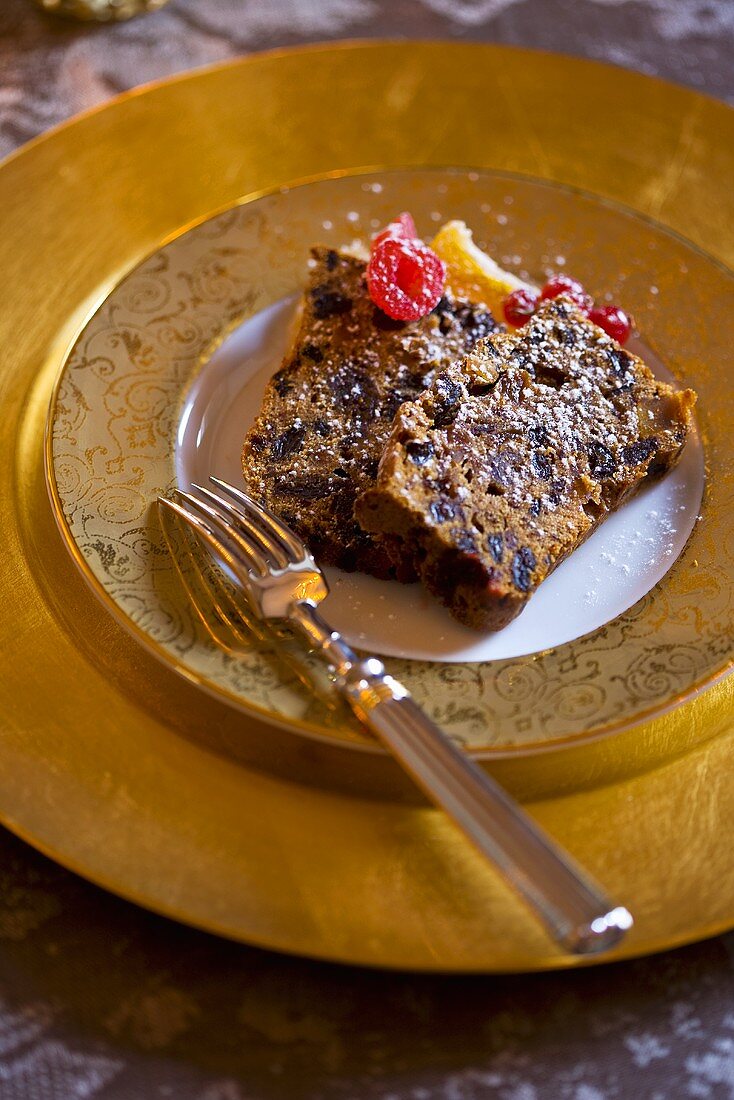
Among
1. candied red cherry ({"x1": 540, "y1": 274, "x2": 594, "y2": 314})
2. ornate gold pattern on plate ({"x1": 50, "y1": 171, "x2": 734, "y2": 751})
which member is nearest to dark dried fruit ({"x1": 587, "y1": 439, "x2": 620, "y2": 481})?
ornate gold pattern on plate ({"x1": 50, "y1": 171, "x2": 734, "y2": 751})

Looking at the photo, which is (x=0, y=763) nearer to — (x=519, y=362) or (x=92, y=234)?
(x=519, y=362)

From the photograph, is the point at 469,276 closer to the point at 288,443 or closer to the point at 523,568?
the point at 288,443

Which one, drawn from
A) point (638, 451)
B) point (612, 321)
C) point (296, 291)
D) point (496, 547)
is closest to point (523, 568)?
point (496, 547)

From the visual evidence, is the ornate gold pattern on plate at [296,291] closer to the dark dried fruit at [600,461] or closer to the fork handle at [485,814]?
the fork handle at [485,814]

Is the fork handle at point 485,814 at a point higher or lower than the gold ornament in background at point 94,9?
lower

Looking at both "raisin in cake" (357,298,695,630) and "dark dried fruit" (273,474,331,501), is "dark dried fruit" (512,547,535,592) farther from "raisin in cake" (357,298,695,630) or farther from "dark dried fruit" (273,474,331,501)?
"dark dried fruit" (273,474,331,501)

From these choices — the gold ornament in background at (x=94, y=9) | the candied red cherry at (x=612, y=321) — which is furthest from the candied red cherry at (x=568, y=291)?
the gold ornament in background at (x=94, y=9)

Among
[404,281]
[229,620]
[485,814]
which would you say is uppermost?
[404,281]
